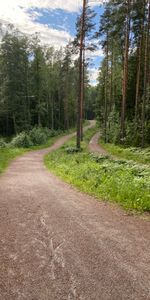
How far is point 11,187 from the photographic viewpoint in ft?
32.8

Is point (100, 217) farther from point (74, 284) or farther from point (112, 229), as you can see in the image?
point (74, 284)

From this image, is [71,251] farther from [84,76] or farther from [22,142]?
[84,76]

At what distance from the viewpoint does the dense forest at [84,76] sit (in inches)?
862

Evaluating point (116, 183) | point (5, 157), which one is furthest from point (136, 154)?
point (116, 183)

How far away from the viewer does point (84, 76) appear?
41.2m

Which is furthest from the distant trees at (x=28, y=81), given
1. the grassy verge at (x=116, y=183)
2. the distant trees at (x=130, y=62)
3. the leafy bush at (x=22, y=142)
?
the grassy verge at (x=116, y=183)

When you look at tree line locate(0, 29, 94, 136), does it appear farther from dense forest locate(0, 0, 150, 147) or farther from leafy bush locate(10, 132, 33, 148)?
leafy bush locate(10, 132, 33, 148)

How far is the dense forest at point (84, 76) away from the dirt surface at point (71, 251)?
542 inches

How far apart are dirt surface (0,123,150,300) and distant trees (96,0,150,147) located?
1367 centimetres

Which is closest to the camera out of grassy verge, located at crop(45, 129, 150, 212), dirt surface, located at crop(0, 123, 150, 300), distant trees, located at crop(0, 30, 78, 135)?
dirt surface, located at crop(0, 123, 150, 300)

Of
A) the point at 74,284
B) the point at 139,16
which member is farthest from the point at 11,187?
the point at 139,16

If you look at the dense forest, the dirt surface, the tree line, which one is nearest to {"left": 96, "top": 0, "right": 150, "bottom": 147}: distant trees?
the dense forest

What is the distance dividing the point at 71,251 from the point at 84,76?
3867cm

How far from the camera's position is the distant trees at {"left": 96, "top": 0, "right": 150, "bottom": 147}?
21.4 meters
